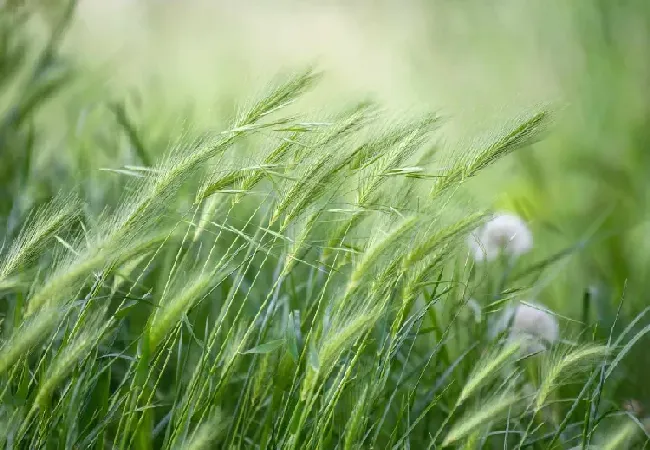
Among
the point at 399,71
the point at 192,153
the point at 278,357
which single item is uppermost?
the point at 192,153

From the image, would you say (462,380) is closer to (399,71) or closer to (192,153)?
(192,153)

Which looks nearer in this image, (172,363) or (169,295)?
(169,295)

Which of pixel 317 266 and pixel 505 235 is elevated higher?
pixel 317 266

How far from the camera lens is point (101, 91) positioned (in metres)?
1.82

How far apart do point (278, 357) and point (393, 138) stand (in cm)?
26

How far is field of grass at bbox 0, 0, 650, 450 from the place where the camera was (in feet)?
2.32

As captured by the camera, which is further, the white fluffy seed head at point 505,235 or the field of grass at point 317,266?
the white fluffy seed head at point 505,235

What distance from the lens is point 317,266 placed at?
832 mm

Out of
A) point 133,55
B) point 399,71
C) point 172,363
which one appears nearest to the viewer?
point 172,363

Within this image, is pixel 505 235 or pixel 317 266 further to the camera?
pixel 505 235

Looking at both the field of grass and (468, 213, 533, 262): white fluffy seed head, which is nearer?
the field of grass

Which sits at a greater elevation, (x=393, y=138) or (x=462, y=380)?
(x=393, y=138)

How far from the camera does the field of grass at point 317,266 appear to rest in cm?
A: 71

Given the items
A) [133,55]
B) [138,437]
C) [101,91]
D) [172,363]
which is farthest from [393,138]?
[133,55]
